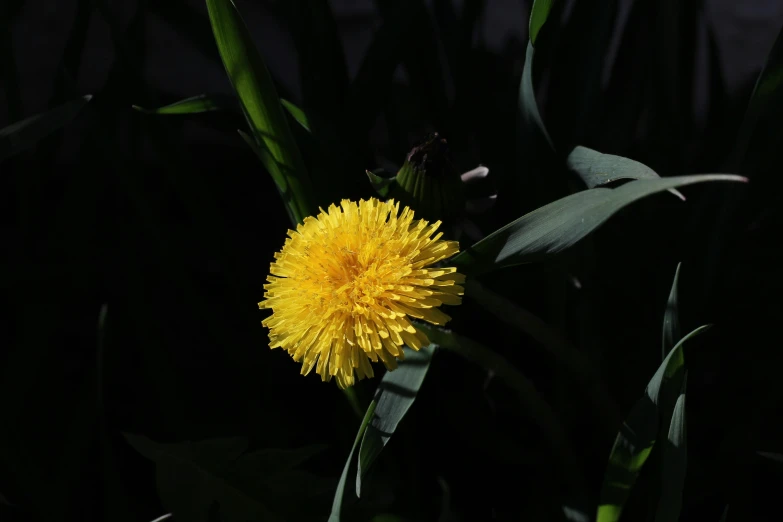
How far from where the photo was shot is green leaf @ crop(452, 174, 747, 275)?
0.43m

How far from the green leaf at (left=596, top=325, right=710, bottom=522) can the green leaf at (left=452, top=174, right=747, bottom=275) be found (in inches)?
5.2

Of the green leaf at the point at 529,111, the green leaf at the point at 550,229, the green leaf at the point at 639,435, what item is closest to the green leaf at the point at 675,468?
the green leaf at the point at 639,435

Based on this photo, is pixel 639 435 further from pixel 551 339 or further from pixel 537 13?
pixel 537 13

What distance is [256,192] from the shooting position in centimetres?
116

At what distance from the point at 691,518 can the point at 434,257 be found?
46cm

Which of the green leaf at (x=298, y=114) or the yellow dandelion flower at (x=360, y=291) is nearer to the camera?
the yellow dandelion flower at (x=360, y=291)

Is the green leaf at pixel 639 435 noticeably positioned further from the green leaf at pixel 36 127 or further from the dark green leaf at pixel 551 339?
the green leaf at pixel 36 127

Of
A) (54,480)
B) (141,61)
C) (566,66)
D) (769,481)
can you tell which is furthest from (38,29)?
(769,481)

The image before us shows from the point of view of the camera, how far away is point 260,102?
1.88 ft

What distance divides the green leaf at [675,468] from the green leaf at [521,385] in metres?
0.14

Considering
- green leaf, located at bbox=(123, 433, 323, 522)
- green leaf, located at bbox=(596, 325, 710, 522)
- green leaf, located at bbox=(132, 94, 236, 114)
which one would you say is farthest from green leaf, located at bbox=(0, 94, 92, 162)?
green leaf, located at bbox=(596, 325, 710, 522)

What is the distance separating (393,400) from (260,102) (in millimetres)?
265

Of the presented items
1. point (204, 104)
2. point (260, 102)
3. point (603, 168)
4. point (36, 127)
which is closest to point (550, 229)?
point (603, 168)

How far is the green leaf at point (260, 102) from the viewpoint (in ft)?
1.76
